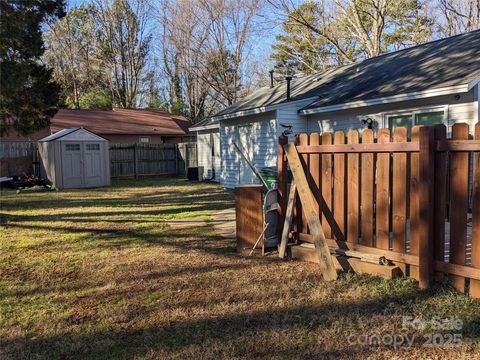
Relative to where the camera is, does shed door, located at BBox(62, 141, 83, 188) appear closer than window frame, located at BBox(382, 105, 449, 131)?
No

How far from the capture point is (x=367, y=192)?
4.05 meters

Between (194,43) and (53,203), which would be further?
(194,43)

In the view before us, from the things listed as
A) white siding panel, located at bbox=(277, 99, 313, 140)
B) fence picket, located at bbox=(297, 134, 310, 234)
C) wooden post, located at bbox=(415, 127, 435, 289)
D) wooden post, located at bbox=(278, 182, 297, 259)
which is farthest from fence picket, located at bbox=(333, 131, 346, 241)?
white siding panel, located at bbox=(277, 99, 313, 140)

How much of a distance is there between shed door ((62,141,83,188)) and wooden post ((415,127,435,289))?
45.7ft

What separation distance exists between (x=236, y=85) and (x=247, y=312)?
90.3ft

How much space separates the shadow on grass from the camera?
2.69m

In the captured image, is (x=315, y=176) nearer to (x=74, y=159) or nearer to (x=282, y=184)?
(x=282, y=184)

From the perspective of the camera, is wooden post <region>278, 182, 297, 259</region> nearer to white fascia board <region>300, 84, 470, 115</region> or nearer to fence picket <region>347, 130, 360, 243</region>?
fence picket <region>347, 130, 360, 243</region>

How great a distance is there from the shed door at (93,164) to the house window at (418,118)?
11.2m

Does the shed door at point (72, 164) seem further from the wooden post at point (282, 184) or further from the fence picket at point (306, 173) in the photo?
the fence picket at point (306, 173)

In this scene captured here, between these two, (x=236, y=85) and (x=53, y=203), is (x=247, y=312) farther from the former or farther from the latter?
(x=236, y=85)

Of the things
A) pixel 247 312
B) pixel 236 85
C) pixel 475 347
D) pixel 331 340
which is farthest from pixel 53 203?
pixel 236 85

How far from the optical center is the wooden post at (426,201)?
345cm

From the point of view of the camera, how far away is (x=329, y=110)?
10.0 m
